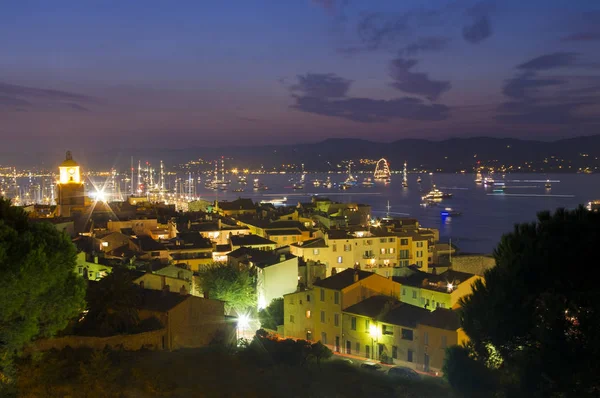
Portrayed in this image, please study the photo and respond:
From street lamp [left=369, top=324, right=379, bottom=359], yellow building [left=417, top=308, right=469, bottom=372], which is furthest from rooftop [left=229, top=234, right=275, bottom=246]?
yellow building [left=417, top=308, right=469, bottom=372]

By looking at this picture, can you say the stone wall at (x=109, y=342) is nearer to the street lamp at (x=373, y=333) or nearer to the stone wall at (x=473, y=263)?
the street lamp at (x=373, y=333)

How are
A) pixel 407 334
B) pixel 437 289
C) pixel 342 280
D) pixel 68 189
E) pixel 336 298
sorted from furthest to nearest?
1. pixel 68 189
2. pixel 437 289
3. pixel 342 280
4. pixel 336 298
5. pixel 407 334

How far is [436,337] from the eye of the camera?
11.0m

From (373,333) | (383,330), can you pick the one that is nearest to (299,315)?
(373,333)

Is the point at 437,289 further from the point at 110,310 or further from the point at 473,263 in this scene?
the point at 110,310

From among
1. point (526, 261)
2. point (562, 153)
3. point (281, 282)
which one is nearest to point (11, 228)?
point (526, 261)

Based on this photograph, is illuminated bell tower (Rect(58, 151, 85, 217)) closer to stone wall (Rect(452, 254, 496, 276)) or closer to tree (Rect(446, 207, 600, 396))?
stone wall (Rect(452, 254, 496, 276))

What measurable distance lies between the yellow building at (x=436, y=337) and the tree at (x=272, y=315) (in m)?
3.84

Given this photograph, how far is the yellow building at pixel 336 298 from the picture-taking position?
1279cm

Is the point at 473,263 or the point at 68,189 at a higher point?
the point at 68,189

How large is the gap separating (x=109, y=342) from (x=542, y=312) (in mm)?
5187

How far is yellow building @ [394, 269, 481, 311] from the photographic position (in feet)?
46.1

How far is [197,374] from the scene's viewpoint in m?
7.32

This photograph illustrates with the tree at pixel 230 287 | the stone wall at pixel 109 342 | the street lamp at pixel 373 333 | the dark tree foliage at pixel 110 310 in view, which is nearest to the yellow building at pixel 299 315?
the tree at pixel 230 287
